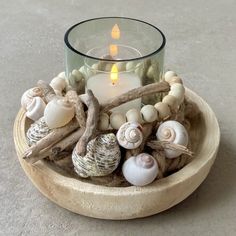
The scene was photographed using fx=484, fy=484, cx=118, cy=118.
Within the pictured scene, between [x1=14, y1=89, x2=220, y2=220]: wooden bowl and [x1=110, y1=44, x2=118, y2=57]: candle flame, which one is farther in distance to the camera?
[x1=110, y1=44, x2=118, y2=57]: candle flame

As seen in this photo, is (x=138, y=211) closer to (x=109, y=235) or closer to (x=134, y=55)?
(x=109, y=235)

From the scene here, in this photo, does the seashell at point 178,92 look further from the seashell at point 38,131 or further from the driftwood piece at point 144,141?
the seashell at point 38,131

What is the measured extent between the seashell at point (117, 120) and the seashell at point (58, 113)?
0.15 feet

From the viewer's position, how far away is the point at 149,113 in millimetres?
550

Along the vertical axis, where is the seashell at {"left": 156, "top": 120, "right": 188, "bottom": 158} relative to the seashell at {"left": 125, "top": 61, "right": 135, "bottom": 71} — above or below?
below

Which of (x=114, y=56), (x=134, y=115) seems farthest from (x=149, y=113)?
(x=114, y=56)

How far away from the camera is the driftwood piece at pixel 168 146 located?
53 cm

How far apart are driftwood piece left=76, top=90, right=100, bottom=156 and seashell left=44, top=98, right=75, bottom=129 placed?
2 centimetres

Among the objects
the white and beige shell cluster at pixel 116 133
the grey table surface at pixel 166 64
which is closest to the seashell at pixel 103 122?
the white and beige shell cluster at pixel 116 133

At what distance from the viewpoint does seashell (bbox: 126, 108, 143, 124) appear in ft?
1.78

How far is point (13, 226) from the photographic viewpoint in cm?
56

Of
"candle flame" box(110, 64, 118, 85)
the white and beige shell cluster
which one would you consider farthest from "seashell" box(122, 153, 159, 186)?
"candle flame" box(110, 64, 118, 85)

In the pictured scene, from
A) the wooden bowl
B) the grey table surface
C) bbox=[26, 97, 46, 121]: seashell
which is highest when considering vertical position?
bbox=[26, 97, 46, 121]: seashell

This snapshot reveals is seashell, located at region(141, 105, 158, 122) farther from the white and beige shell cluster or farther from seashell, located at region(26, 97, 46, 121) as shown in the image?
seashell, located at region(26, 97, 46, 121)
